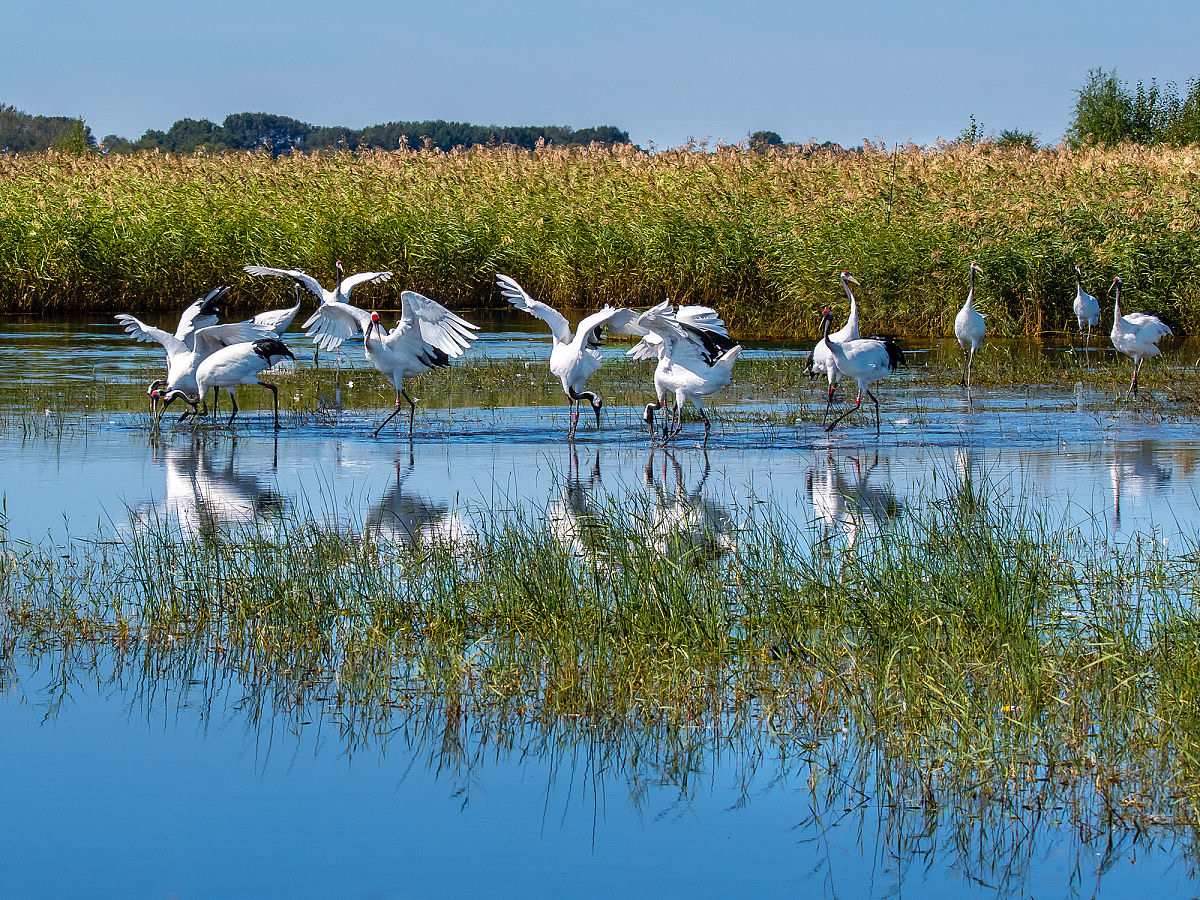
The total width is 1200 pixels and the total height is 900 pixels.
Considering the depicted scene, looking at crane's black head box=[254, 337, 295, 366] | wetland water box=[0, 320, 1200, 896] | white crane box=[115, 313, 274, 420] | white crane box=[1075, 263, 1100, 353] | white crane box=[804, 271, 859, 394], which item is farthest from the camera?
white crane box=[1075, 263, 1100, 353]

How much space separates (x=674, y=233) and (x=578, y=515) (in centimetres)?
1468

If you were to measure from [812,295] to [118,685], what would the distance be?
17025 mm

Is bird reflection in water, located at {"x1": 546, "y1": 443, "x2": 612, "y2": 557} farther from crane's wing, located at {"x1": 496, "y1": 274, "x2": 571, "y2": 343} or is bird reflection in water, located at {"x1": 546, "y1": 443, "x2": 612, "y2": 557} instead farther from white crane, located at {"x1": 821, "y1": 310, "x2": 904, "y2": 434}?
white crane, located at {"x1": 821, "y1": 310, "x2": 904, "y2": 434}

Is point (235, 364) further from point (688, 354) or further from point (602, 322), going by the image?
point (688, 354)

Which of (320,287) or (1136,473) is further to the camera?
(320,287)

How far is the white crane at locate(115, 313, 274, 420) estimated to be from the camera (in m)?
13.6

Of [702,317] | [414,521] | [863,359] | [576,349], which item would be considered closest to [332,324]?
[576,349]

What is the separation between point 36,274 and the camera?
23906mm

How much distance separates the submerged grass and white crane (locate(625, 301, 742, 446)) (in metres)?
4.58

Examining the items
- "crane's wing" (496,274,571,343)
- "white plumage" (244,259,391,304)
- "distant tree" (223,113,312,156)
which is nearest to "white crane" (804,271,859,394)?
"crane's wing" (496,274,571,343)

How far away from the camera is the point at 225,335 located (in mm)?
13984

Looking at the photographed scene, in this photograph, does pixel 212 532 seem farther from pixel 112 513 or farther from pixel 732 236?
pixel 732 236

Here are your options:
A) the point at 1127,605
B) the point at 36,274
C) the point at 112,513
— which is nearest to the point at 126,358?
the point at 36,274

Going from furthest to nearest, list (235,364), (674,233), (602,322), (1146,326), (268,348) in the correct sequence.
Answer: (674,233), (1146,326), (268,348), (235,364), (602,322)
